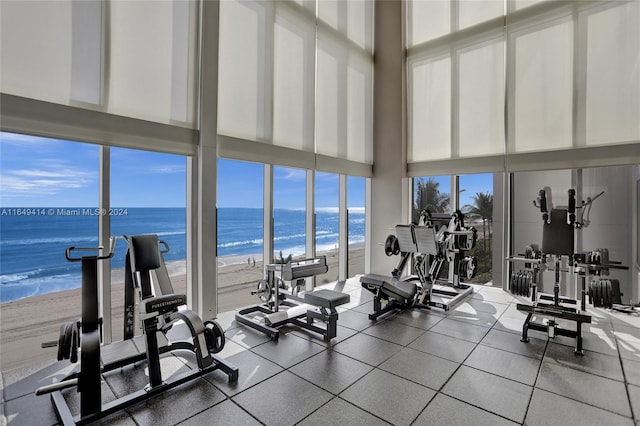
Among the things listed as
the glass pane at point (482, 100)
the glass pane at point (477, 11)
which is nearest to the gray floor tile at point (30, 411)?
the glass pane at point (482, 100)

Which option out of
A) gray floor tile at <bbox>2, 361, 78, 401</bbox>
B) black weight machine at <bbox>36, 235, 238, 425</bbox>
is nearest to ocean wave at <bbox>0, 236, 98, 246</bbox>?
black weight machine at <bbox>36, 235, 238, 425</bbox>

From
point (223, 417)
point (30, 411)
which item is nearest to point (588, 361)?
point (223, 417)

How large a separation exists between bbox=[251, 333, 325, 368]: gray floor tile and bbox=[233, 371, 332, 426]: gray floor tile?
33 centimetres

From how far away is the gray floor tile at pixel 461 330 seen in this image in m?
3.60

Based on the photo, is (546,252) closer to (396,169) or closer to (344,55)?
(396,169)

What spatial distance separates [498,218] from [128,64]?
620 centimetres

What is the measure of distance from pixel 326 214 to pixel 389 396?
12.6ft

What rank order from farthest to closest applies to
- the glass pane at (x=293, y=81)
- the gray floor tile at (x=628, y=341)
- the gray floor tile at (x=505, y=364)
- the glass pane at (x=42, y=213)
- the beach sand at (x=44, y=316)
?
the glass pane at (x=293, y=81), the beach sand at (x=44, y=316), the gray floor tile at (x=628, y=341), the glass pane at (x=42, y=213), the gray floor tile at (x=505, y=364)

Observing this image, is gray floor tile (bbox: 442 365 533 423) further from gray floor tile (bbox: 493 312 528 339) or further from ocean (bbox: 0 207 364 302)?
ocean (bbox: 0 207 364 302)

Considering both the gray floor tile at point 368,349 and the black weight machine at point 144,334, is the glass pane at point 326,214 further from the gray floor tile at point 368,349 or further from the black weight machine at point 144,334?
the black weight machine at point 144,334

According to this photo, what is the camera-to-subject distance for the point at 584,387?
8.41 ft

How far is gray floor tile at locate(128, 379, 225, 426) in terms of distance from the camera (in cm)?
219

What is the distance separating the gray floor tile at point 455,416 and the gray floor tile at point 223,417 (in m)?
1.19

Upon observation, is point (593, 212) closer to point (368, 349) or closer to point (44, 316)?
point (368, 349)
